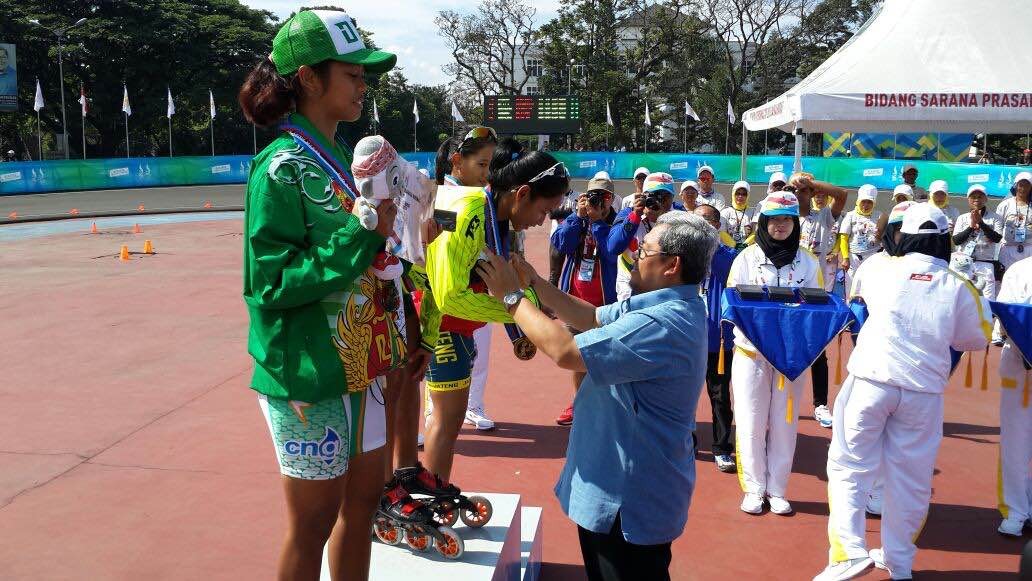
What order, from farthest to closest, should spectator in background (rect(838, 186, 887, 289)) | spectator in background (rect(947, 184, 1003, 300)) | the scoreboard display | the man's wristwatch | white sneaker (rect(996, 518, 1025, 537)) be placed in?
1. the scoreboard display
2. spectator in background (rect(838, 186, 887, 289))
3. spectator in background (rect(947, 184, 1003, 300))
4. white sneaker (rect(996, 518, 1025, 537))
5. the man's wristwatch

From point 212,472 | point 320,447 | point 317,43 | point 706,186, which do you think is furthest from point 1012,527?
point 706,186

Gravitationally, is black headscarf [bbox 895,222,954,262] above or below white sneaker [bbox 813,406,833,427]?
above

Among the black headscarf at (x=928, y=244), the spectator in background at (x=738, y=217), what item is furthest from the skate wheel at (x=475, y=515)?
the spectator in background at (x=738, y=217)

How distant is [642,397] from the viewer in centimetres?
274

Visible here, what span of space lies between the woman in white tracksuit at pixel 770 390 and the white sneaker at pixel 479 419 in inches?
80.9

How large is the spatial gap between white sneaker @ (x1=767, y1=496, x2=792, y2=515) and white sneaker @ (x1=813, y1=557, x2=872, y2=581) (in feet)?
2.89

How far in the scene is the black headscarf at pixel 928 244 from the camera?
13.1 feet

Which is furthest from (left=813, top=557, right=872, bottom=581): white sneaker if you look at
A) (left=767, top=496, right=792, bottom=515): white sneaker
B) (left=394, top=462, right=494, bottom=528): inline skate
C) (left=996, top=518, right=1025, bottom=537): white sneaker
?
(left=394, top=462, right=494, bottom=528): inline skate

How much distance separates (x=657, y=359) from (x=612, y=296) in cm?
386

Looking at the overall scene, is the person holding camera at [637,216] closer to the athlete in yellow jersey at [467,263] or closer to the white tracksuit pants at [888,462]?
the white tracksuit pants at [888,462]

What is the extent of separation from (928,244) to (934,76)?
6.17 metres

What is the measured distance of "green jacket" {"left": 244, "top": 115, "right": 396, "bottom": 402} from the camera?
7.28 feet

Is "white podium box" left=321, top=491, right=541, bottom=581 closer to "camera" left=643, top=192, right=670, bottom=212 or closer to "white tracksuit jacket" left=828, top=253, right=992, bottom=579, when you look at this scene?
"white tracksuit jacket" left=828, top=253, right=992, bottom=579

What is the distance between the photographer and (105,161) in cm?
3356
